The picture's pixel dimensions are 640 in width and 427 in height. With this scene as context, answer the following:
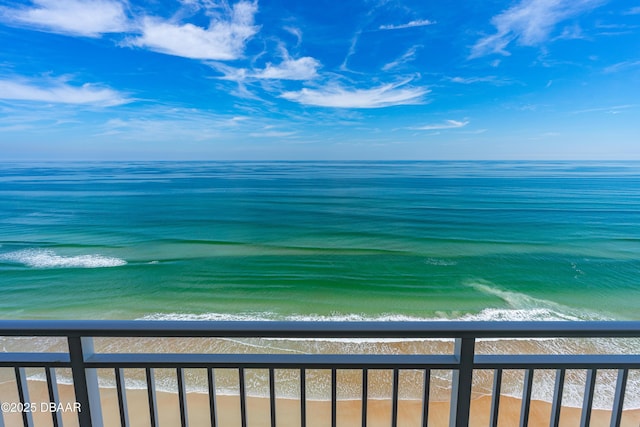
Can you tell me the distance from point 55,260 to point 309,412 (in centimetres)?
1091

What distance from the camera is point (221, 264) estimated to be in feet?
32.6

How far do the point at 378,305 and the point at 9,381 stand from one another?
20.2 feet

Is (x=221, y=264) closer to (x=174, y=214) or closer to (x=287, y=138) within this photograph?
(x=174, y=214)

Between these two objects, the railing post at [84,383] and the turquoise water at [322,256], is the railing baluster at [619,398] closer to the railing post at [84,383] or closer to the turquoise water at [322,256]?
the railing post at [84,383]

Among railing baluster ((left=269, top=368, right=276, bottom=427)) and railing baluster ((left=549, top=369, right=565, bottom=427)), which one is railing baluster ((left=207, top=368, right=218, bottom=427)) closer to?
railing baluster ((left=269, top=368, right=276, bottom=427))

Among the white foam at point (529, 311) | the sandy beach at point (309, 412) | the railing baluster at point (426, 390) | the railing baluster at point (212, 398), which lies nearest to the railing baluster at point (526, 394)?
the railing baluster at point (426, 390)

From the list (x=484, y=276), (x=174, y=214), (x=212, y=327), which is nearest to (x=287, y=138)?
(x=174, y=214)

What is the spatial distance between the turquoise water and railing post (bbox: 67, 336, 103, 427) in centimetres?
556

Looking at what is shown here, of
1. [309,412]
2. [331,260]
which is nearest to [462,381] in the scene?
[309,412]

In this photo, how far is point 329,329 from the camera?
0.94 metres

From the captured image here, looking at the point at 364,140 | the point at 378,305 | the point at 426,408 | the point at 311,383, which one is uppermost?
the point at 364,140

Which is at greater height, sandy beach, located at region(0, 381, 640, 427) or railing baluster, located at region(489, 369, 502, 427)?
railing baluster, located at region(489, 369, 502, 427)

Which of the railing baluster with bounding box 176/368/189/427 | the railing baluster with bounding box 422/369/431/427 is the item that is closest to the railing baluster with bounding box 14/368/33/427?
the railing baluster with bounding box 176/368/189/427

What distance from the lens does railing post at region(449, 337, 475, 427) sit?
0.98m
